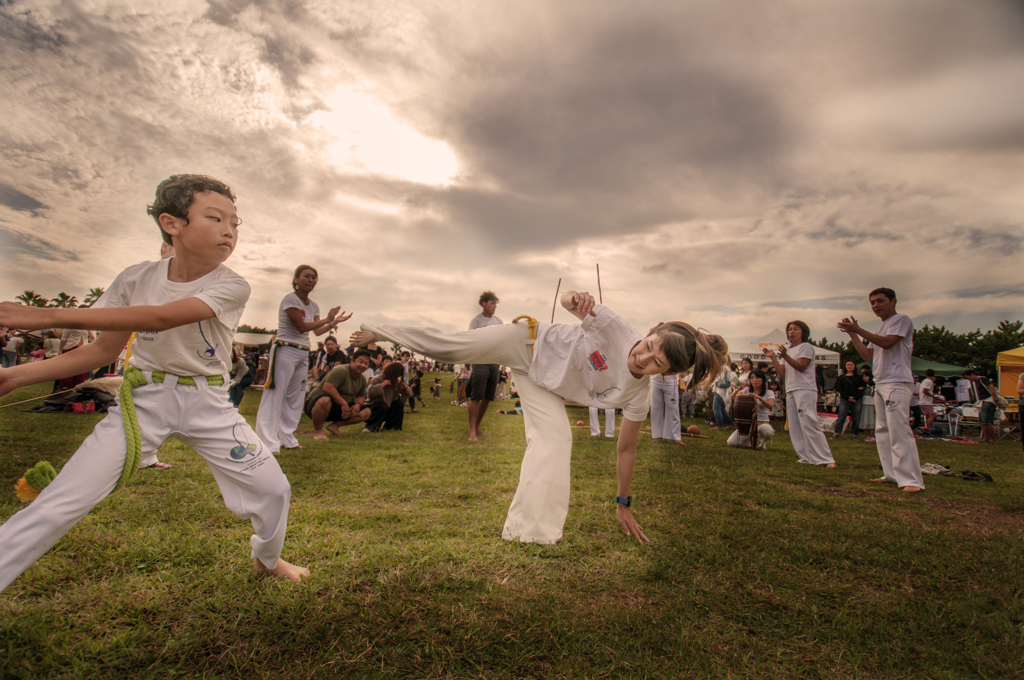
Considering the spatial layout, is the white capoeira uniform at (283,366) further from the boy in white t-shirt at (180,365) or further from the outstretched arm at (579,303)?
the outstretched arm at (579,303)

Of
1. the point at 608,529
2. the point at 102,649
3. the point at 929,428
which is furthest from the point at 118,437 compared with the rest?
the point at 929,428

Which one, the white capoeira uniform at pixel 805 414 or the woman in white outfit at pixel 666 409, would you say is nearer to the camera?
the white capoeira uniform at pixel 805 414

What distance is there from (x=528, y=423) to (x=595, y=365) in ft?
2.15

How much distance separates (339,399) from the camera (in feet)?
26.8

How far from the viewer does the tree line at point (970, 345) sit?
85.5 feet

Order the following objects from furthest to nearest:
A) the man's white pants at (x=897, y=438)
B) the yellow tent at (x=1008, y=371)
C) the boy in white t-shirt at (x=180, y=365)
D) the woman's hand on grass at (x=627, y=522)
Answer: the yellow tent at (x=1008, y=371)
the man's white pants at (x=897, y=438)
the woman's hand on grass at (x=627, y=522)
the boy in white t-shirt at (x=180, y=365)

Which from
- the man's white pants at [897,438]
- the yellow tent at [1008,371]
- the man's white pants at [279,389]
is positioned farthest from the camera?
the yellow tent at [1008,371]

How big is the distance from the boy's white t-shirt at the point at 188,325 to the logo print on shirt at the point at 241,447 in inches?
11.5

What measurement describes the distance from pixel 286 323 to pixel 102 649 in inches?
185

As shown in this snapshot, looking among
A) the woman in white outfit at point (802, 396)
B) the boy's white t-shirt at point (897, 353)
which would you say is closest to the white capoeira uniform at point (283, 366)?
the woman in white outfit at point (802, 396)

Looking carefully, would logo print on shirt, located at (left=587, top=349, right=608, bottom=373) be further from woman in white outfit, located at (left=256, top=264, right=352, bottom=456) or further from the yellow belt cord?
woman in white outfit, located at (left=256, top=264, right=352, bottom=456)

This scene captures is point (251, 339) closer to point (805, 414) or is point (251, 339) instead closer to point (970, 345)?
point (805, 414)

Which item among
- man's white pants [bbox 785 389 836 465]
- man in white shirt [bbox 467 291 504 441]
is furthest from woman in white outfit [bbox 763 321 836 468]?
man in white shirt [bbox 467 291 504 441]

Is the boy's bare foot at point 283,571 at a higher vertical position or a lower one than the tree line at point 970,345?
lower
